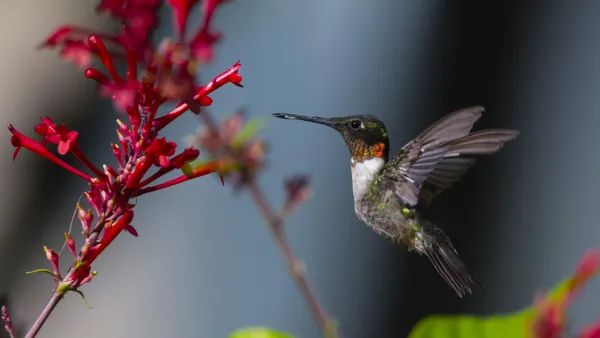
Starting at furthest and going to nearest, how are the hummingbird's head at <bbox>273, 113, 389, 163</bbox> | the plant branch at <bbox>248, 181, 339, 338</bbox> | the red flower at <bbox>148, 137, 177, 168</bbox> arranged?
the hummingbird's head at <bbox>273, 113, 389, 163</bbox>, the red flower at <bbox>148, 137, 177, 168</bbox>, the plant branch at <bbox>248, 181, 339, 338</bbox>

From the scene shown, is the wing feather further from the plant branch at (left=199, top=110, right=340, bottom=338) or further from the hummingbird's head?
the plant branch at (left=199, top=110, right=340, bottom=338)

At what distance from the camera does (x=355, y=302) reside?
3455 mm

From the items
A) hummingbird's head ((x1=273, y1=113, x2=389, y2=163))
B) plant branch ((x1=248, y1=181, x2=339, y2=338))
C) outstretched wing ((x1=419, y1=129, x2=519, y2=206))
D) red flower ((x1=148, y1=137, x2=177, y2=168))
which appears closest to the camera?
plant branch ((x1=248, y1=181, x2=339, y2=338))

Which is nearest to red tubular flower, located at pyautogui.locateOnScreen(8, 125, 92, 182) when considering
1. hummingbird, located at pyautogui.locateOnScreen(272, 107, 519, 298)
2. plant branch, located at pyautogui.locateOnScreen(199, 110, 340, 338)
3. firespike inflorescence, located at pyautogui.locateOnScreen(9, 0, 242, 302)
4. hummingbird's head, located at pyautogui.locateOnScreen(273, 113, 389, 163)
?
firespike inflorescence, located at pyautogui.locateOnScreen(9, 0, 242, 302)

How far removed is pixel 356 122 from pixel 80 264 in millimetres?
940

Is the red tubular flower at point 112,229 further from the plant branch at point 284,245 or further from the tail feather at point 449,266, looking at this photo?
the tail feather at point 449,266

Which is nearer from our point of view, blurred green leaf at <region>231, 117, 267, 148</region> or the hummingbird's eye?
blurred green leaf at <region>231, 117, 267, 148</region>

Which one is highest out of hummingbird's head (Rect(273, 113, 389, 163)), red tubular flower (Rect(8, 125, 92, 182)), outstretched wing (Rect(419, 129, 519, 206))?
red tubular flower (Rect(8, 125, 92, 182))

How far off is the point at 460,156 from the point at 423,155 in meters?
0.08

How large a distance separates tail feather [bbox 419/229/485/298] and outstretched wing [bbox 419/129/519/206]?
11 centimetres

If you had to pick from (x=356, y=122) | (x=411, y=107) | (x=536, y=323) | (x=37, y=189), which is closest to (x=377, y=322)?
(x=411, y=107)

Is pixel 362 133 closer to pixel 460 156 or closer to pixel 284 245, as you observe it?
pixel 460 156

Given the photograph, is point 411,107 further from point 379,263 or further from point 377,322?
point 377,322

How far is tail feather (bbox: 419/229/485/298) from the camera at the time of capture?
5.45 ft
